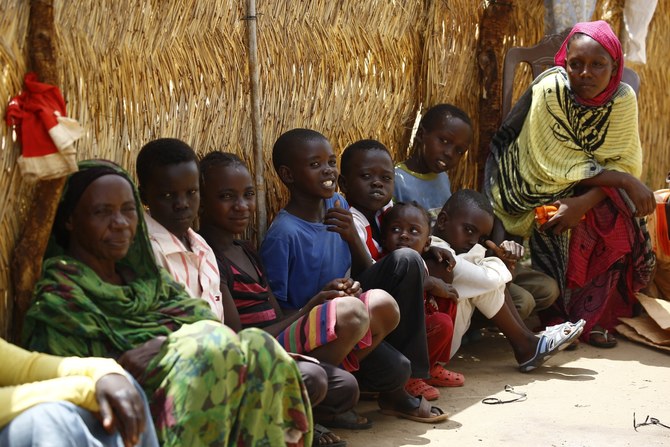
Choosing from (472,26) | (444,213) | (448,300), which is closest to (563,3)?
(472,26)

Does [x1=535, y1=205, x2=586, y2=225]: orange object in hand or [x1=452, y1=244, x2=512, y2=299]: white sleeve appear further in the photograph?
[x1=535, y1=205, x2=586, y2=225]: orange object in hand

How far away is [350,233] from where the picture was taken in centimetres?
482

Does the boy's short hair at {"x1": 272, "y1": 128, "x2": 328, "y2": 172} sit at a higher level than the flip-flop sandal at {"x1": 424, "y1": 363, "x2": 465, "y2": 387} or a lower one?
higher

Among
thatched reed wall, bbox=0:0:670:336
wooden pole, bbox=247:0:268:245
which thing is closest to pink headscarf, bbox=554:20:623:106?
thatched reed wall, bbox=0:0:670:336

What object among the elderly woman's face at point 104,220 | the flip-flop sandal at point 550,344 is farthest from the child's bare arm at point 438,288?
the elderly woman's face at point 104,220

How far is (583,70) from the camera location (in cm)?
597

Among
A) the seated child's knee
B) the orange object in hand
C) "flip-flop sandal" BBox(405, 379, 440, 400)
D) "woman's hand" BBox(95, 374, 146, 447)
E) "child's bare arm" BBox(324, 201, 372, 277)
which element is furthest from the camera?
the orange object in hand

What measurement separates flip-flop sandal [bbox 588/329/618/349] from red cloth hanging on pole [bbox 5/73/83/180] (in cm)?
398

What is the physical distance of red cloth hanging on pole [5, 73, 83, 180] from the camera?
3.42 m

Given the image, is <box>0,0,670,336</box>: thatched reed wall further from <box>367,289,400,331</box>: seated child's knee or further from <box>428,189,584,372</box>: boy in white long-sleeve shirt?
<box>367,289,400,331</box>: seated child's knee

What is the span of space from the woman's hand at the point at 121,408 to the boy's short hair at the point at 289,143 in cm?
219

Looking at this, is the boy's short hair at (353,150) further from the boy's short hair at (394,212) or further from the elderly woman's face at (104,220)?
the elderly woman's face at (104,220)

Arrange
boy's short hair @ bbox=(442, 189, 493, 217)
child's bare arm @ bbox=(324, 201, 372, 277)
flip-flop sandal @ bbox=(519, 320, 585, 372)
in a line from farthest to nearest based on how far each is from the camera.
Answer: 1. boy's short hair @ bbox=(442, 189, 493, 217)
2. flip-flop sandal @ bbox=(519, 320, 585, 372)
3. child's bare arm @ bbox=(324, 201, 372, 277)

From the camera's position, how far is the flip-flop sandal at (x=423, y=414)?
4645mm
